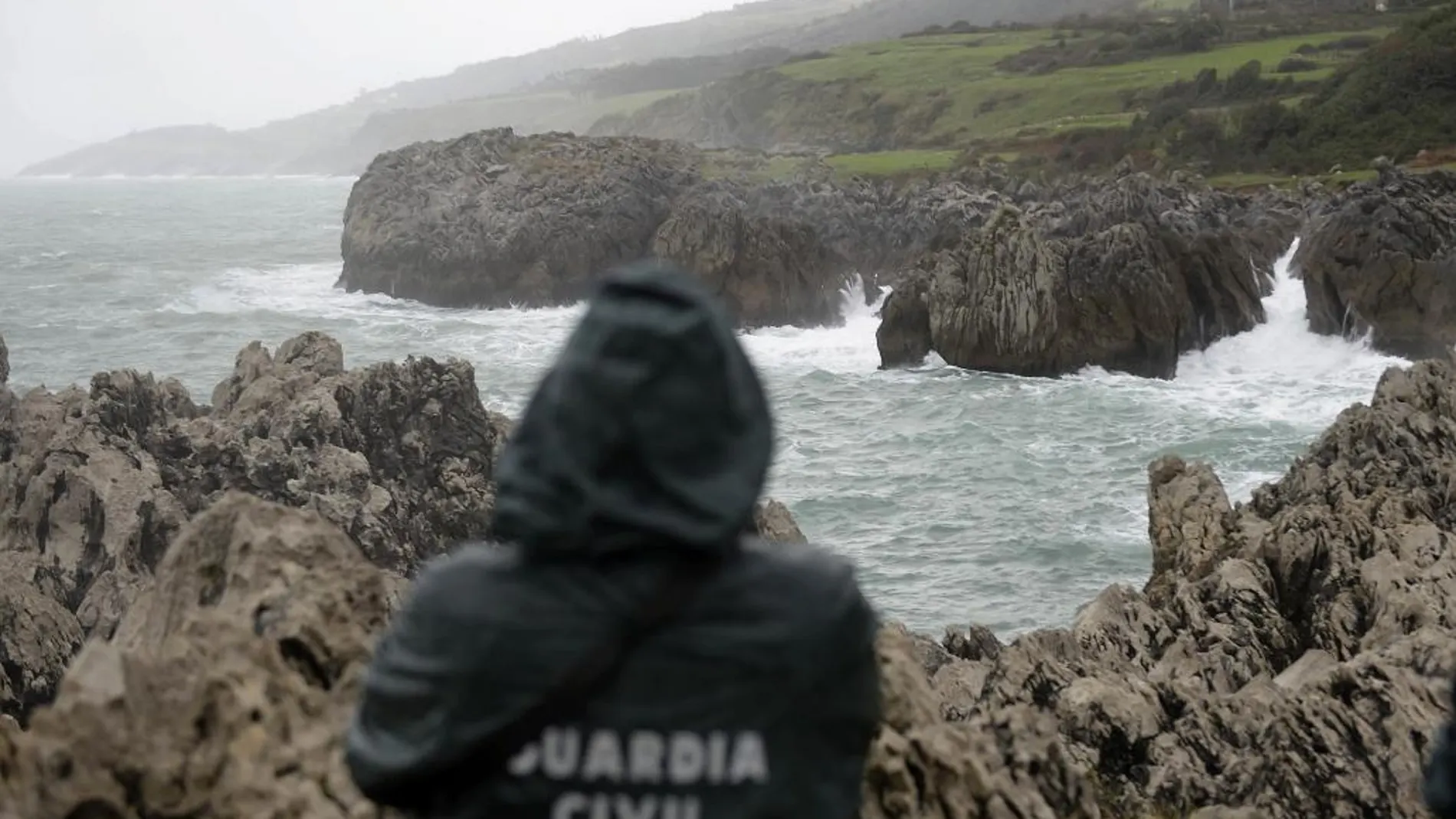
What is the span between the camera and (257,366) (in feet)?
68.6

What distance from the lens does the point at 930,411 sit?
33.1 metres

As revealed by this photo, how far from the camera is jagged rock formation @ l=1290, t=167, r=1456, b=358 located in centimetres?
3338

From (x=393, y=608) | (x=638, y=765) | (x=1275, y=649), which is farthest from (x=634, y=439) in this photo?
(x=1275, y=649)

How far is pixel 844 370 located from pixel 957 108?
46.1 metres

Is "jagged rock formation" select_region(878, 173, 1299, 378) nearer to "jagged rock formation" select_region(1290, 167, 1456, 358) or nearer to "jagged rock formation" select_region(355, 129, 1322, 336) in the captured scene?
"jagged rock formation" select_region(355, 129, 1322, 336)

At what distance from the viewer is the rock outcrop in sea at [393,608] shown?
4.74 meters

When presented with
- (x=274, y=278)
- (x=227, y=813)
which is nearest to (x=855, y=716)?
(x=227, y=813)

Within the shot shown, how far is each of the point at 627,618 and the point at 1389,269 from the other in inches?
1392

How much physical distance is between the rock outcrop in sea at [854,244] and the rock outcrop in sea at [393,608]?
1776 centimetres

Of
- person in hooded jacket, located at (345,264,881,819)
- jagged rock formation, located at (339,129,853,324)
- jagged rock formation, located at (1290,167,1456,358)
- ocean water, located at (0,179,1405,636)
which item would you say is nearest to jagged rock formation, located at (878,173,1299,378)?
ocean water, located at (0,179,1405,636)

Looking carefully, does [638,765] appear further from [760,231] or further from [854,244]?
[854,244]

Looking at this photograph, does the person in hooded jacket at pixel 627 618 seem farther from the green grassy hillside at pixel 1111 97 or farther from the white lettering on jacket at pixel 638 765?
the green grassy hillside at pixel 1111 97

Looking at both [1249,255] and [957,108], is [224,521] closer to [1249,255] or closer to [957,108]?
[1249,255]

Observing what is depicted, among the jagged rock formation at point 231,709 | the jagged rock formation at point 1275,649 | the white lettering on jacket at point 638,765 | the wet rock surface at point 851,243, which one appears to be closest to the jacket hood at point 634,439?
the white lettering on jacket at point 638,765
